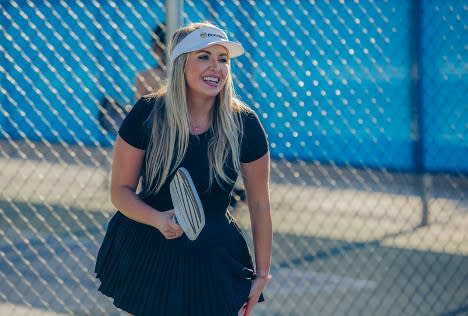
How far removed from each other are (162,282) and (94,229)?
3641 mm

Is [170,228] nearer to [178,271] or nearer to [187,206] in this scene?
[187,206]

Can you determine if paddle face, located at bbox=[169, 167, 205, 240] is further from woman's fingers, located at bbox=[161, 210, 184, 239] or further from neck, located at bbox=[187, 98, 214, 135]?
neck, located at bbox=[187, 98, 214, 135]

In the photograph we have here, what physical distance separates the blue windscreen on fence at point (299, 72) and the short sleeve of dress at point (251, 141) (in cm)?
321

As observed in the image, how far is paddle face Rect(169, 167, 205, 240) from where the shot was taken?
306cm

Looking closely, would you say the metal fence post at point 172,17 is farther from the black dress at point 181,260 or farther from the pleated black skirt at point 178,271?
the pleated black skirt at point 178,271

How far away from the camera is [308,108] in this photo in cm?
681

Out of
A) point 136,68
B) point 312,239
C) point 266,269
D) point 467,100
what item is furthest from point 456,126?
point 266,269

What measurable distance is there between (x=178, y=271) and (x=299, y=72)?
3.81 metres

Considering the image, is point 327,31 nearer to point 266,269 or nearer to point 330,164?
point 330,164

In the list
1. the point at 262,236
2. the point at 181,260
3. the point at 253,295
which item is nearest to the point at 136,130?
the point at 181,260

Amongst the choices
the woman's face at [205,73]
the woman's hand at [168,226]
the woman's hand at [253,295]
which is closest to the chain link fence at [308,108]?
the woman's hand at [253,295]

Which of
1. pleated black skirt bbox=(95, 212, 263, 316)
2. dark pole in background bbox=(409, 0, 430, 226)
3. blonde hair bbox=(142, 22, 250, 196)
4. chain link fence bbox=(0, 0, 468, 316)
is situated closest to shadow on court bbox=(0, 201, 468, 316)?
chain link fence bbox=(0, 0, 468, 316)

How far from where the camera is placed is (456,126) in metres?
6.91

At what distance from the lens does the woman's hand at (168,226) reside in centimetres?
A: 311
